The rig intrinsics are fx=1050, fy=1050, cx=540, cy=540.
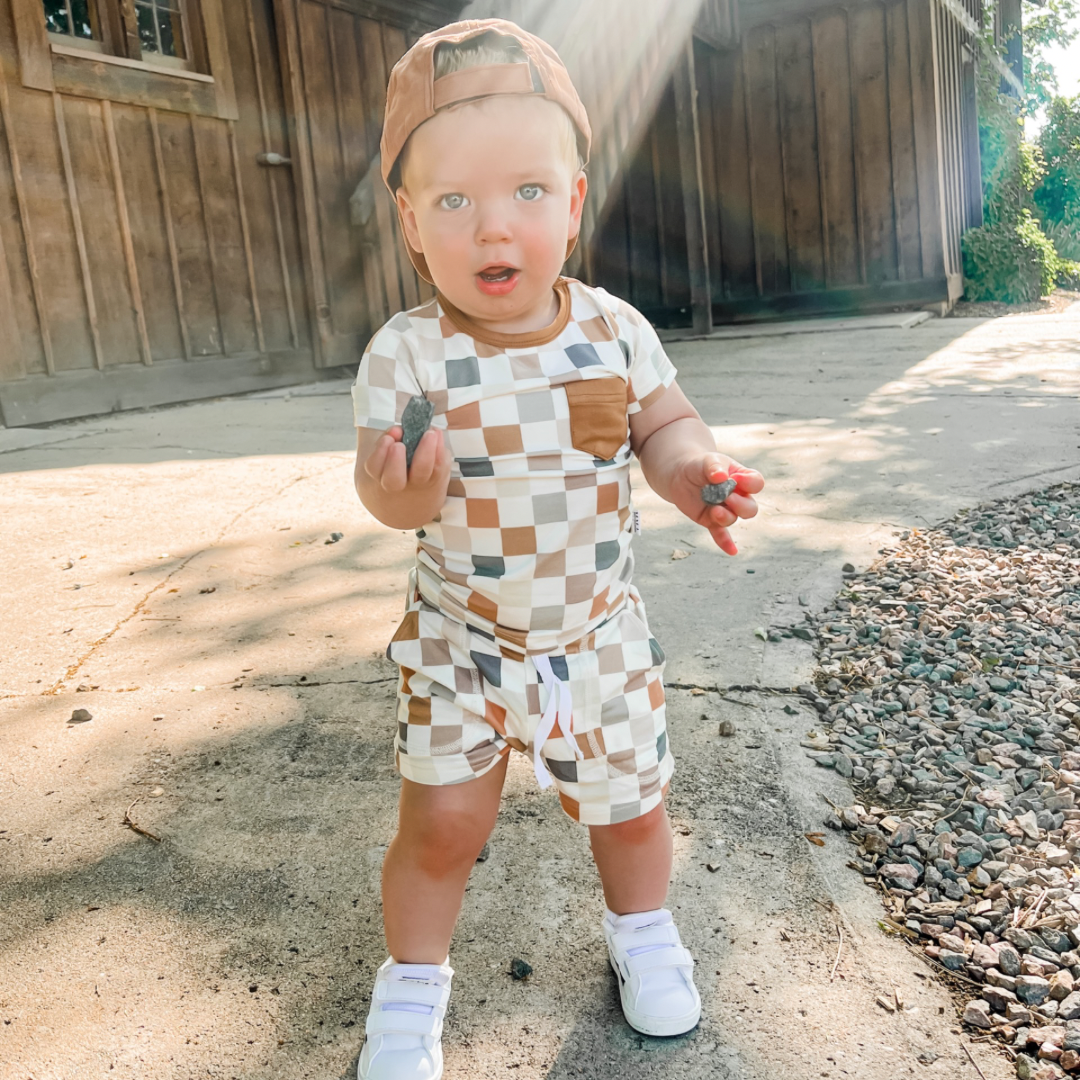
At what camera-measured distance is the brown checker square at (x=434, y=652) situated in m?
1.33

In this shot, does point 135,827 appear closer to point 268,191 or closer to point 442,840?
point 442,840

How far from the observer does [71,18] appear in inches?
204

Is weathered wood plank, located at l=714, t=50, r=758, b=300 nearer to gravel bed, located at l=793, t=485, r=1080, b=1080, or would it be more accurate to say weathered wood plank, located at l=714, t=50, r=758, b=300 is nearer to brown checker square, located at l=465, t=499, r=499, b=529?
gravel bed, located at l=793, t=485, r=1080, b=1080

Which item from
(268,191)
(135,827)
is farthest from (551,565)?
(268,191)

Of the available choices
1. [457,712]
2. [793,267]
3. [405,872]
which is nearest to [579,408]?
[457,712]

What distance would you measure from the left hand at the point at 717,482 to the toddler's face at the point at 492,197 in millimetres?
303

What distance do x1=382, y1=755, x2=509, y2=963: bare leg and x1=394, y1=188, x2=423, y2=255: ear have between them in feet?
2.30

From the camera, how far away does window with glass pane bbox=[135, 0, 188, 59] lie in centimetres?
555

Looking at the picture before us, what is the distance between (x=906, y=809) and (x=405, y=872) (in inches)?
33.0

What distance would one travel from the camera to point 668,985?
1.26 meters

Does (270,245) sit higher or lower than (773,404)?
higher

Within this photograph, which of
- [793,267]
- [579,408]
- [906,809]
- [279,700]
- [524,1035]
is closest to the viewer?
[524,1035]

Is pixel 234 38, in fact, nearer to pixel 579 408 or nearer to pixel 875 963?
pixel 579 408

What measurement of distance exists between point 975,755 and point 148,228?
201 inches
